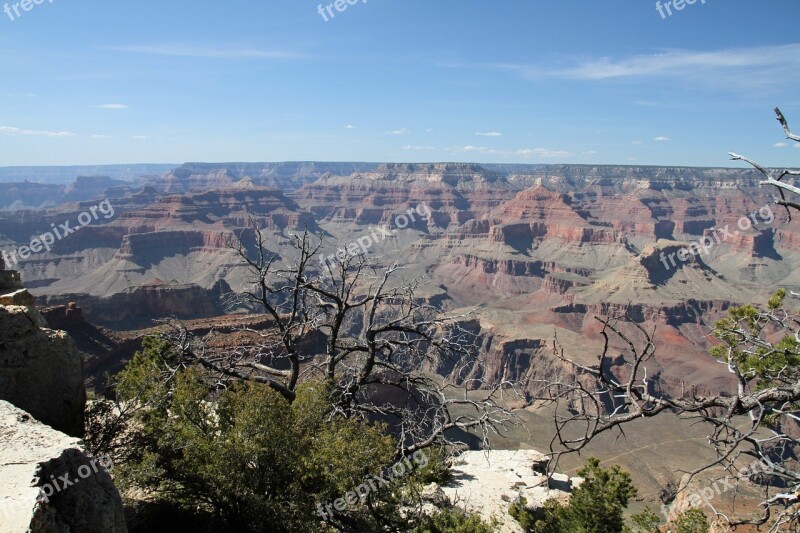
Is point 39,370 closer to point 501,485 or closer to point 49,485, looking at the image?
point 49,485

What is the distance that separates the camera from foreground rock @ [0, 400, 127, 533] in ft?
18.5

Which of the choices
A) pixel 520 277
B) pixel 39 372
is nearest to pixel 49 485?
pixel 39 372

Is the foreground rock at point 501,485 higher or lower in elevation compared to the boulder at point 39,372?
lower

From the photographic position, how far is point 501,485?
20453 millimetres

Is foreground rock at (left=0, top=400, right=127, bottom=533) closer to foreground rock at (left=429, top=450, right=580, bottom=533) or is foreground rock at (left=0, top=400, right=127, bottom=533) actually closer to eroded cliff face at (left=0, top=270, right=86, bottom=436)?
eroded cliff face at (left=0, top=270, right=86, bottom=436)

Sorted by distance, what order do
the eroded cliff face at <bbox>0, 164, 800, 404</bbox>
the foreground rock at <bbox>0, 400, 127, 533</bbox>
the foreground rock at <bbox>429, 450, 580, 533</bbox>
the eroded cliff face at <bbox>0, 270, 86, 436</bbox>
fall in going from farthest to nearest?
the eroded cliff face at <bbox>0, 164, 800, 404</bbox>
the foreground rock at <bbox>429, 450, 580, 533</bbox>
the eroded cliff face at <bbox>0, 270, 86, 436</bbox>
the foreground rock at <bbox>0, 400, 127, 533</bbox>

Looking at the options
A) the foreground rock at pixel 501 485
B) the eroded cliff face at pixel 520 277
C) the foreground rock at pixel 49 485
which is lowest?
the eroded cliff face at pixel 520 277

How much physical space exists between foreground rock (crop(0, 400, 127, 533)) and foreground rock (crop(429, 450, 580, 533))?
36.2 feet

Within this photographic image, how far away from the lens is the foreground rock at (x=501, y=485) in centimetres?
1731

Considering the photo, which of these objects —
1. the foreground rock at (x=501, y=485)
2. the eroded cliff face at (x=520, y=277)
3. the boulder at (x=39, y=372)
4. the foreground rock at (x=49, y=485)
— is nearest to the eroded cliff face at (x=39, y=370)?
the boulder at (x=39, y=372)

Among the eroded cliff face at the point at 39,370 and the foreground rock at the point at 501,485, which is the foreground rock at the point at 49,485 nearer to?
the eroded cliff face at the point at 39,370

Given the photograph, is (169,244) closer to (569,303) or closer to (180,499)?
(569,303)

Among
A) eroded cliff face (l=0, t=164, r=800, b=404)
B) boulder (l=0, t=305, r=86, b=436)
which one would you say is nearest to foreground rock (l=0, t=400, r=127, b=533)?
boulder (l=0, t=305, r=86, b=436)

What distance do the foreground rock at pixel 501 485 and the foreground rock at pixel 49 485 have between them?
36.2 feet
